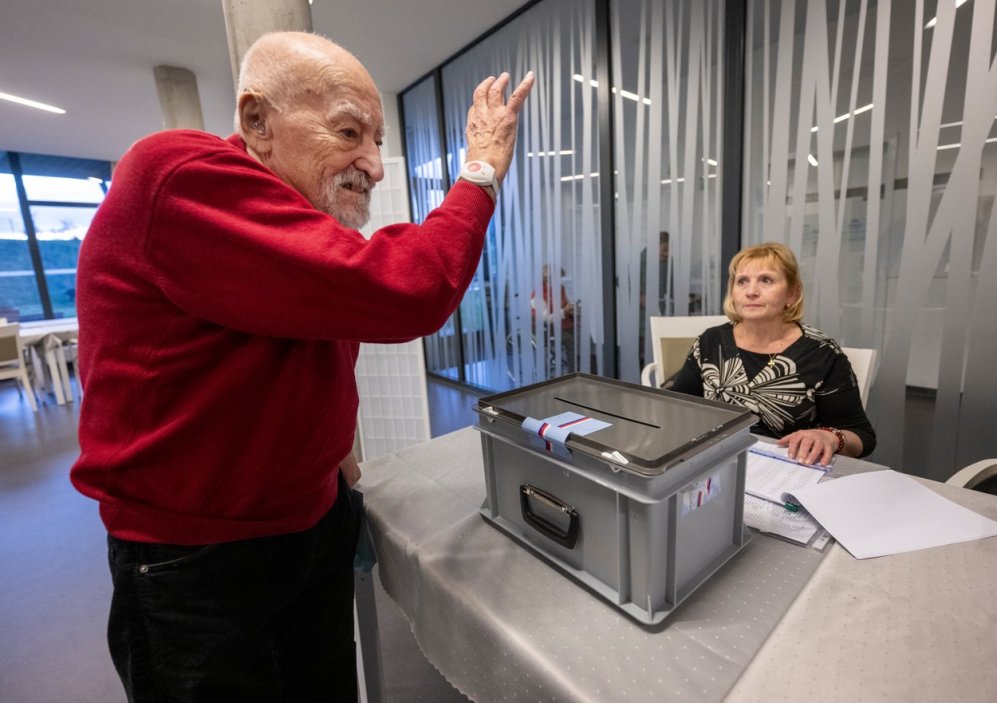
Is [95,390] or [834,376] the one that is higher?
[95,390]

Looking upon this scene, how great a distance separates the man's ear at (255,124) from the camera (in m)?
0.77

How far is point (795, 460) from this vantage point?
1150 millimetres

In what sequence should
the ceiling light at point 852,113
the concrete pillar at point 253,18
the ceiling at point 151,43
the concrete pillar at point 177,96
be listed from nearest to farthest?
the concrete pillar at point 253,18 → the ceiling light at point 852,113 → the ceiling at point 151,43 → the concrete pillar at point 177,96

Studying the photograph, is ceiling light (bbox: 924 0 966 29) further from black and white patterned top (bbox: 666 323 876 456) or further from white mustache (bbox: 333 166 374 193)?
white mustache (bbox: 333 166 374 193)

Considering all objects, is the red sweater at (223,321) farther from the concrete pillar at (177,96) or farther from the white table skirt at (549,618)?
the concrete pillar at (177,96)

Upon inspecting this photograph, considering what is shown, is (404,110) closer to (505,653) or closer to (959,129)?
(959,129)

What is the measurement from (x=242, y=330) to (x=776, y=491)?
3.53ft

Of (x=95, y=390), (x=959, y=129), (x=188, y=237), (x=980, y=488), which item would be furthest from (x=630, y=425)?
(x=959, y=129)

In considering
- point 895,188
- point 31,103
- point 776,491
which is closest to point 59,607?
point 776,491

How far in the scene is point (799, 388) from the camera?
1.52 metres

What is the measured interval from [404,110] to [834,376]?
5.05 m

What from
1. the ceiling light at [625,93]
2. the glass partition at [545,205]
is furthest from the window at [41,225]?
the ceiling light at [625,93]

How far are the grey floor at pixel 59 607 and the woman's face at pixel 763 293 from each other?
1474 mm

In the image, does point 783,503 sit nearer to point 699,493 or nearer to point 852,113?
point 699,493
